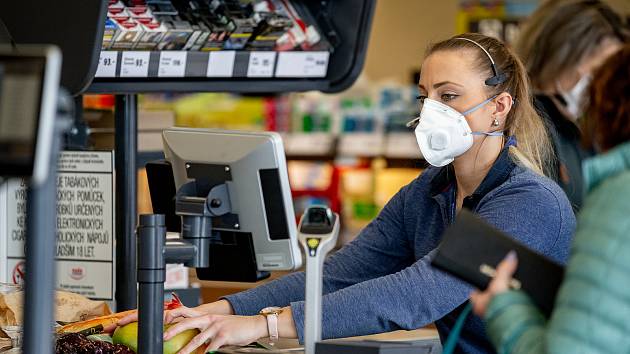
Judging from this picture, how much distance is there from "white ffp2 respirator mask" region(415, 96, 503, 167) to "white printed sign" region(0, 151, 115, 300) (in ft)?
3.18

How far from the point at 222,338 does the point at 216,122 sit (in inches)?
183

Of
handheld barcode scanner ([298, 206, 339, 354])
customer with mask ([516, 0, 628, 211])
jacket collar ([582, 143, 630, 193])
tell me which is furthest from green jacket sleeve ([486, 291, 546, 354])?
customer with mask ([516, 0, 628, 211])

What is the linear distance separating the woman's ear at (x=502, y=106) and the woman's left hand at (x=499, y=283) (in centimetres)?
106

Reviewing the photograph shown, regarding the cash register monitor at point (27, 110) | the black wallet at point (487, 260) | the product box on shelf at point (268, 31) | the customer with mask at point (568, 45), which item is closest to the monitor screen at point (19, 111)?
the cash register monitor at point (27, 110)

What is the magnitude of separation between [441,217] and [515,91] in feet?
1.27

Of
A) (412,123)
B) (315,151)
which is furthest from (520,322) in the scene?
(315,151)

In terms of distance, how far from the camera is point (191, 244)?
7.98 feet

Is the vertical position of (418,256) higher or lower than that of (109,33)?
lower

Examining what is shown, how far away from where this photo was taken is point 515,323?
187 cm

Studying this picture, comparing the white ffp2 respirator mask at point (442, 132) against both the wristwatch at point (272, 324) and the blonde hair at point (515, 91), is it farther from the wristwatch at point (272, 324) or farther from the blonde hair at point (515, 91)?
the wristwatch at point (272, 324)

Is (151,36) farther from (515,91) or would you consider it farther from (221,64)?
(515,91)

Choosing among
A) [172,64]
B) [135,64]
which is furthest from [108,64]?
[172,64]

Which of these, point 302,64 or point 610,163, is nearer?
point 610,163

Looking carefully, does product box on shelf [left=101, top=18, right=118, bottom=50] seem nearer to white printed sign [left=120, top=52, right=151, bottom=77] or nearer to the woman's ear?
white printed sign [left=120, top=52, right=151, bottom=77]
